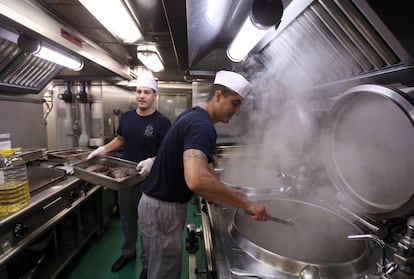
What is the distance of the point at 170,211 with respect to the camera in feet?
4.70

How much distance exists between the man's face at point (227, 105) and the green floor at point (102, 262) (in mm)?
1127

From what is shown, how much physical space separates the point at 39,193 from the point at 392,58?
88.7 inches

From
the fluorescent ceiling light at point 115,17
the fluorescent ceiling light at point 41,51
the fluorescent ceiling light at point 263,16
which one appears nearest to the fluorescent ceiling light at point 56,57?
the fluorescent ceiling light at point 41,51

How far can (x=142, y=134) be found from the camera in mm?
2240

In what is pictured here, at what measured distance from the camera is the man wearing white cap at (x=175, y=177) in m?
1.24

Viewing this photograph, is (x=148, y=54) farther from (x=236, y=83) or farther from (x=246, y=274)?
(x=246, y=274)

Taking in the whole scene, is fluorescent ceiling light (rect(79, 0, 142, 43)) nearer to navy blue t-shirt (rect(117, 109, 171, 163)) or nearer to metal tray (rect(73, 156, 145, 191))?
navy blue t-shirt (rect(117, 109, 171, 163))

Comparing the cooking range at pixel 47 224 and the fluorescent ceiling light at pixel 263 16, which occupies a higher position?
the fluorescent ceiling light at pixel 263 16

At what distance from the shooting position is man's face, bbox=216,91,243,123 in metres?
1.34

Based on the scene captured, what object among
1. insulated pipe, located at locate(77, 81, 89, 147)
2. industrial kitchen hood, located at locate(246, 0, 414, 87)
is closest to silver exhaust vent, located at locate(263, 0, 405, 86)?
industrial kitchen hood, located at locate(246, 0, 414, 87)

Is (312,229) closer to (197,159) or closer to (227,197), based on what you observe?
(227,197)

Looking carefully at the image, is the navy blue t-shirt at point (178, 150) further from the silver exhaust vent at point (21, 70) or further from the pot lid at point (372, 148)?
the silver exhaust vent at point (21, 70)

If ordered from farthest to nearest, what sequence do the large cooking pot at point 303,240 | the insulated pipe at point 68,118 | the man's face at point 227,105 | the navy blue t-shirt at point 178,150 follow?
the insulated pipe at point 68,118 < the man's face at point 227,105 < the navy blue t-shirt at point 178,150 < the large cooking pot at point 303,240

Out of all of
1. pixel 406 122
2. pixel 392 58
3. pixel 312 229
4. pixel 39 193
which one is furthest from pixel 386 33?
pixel 39 193
